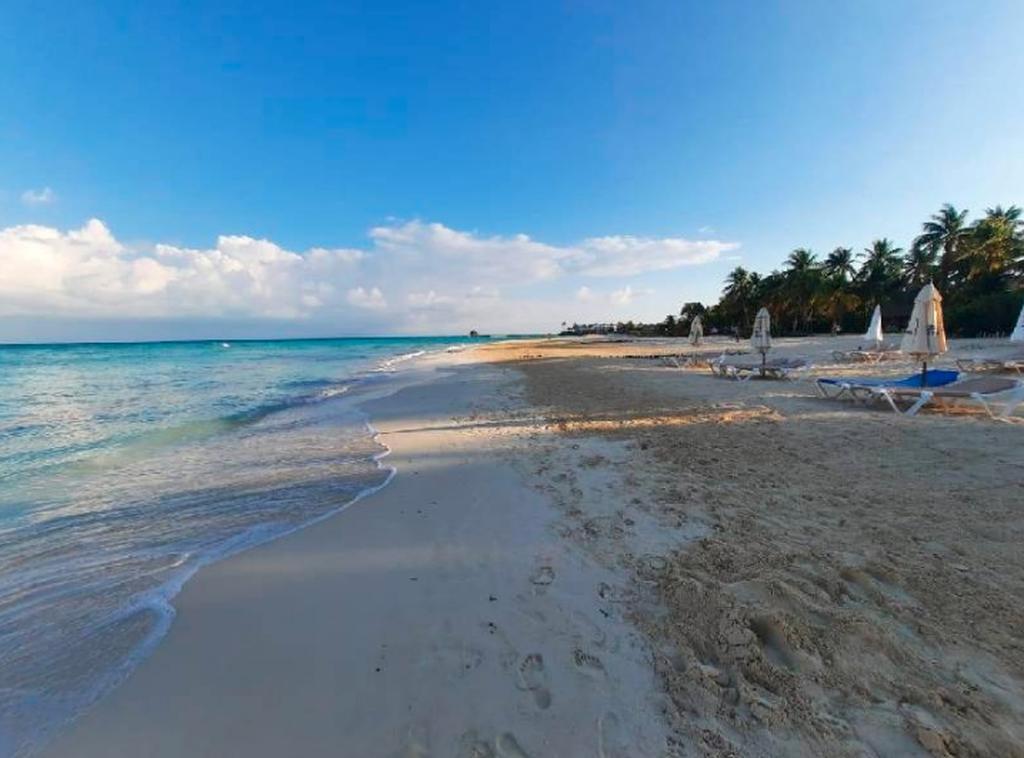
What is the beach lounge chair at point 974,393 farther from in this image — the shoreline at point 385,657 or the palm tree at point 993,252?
the palm tree at point 993,252

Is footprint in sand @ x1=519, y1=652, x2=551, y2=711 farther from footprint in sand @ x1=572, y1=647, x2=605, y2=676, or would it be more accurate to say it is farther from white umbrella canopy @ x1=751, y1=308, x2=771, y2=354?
white umbrella canopy @ x1=751, y1=308, x2=771, y2=354

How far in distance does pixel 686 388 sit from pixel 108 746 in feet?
46.2

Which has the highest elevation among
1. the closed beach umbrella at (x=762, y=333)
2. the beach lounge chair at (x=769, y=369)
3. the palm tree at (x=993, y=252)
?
the palm tree at (x=993, y=252)

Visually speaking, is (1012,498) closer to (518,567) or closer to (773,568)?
(773,568)

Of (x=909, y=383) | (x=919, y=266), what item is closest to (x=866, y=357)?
(x=909, y=383)

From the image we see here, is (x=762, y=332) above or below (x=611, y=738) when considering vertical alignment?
above

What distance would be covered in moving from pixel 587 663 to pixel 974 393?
995cm

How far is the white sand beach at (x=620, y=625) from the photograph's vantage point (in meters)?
2.20

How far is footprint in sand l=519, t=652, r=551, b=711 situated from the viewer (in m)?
2.40

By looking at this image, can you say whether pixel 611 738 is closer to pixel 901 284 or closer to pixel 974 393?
pixel 974 393

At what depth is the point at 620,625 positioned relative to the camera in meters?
2.95

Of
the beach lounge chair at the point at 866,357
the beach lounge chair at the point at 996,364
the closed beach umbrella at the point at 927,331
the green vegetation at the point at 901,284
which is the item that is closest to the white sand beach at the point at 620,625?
the closed beach umbrella at the point at 927,331

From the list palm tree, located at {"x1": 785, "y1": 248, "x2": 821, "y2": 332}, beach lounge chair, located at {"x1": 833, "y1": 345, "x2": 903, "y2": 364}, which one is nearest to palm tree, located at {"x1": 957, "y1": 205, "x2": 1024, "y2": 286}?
palm tree, located at {"x1": 785, "y1": 248, "x2": 821, "y2": 332}

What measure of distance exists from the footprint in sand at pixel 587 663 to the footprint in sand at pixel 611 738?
0.29 metres
